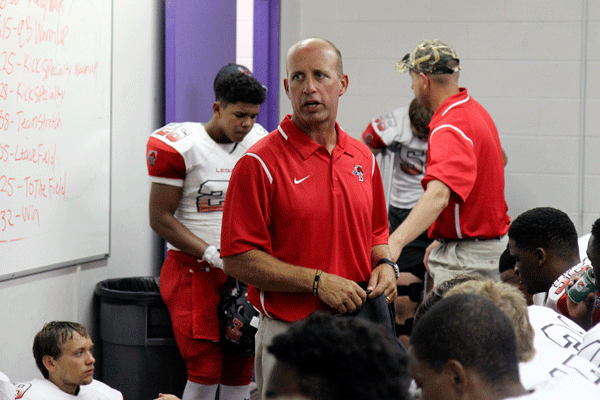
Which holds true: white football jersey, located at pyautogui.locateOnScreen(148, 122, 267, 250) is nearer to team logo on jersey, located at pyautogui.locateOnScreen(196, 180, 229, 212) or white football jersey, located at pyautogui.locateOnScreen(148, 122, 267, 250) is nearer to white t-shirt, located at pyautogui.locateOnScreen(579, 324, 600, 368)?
team logo on jersey, located at pyautogui.locateOnScreen(196, 180, 229, 212)

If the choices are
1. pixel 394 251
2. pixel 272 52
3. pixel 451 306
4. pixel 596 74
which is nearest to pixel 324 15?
pixel 272 52

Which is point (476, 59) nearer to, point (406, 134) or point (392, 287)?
point (406, 134)

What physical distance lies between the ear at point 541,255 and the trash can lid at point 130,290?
1507 millimetres

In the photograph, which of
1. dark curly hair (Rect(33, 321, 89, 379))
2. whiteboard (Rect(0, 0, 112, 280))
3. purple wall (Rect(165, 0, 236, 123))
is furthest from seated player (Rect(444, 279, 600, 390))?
purple wall (Rect(165, 0, 236, 123))

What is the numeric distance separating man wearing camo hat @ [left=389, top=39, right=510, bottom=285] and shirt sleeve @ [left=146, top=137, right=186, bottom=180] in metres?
0.95

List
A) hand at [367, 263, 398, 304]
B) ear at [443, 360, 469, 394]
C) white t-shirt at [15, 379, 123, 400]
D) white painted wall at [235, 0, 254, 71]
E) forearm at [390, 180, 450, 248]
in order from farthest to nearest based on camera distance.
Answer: white painted wall at [235, 0, 254, 71] < forearm at [390, 180, 450, 248] < white t-shirt at [15, 379, 123, 400] < hand at [367, 263, 398, 304] < ear at [443, 360, 469, 394]

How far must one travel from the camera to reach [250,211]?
180cm

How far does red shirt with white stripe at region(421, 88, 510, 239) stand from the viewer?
2676 mm

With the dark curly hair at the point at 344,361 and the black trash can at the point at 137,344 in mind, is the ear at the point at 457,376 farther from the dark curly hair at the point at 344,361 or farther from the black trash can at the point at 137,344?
the black trash can at the point at 137,344

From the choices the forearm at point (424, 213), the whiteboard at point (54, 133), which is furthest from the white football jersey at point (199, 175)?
the forearm at point (424, 213)

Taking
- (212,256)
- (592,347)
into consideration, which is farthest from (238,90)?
(592,347)

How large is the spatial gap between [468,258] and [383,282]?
1021mm

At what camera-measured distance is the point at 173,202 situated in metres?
2.82

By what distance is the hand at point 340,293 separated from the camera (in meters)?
1.75
